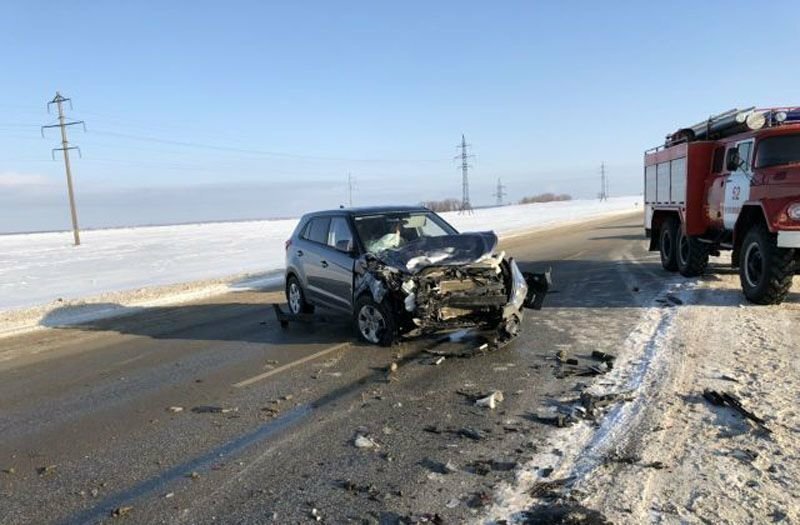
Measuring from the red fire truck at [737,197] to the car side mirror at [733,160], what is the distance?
0.02 metres

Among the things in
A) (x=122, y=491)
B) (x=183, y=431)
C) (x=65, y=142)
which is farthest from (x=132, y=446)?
(x=65, y=142)

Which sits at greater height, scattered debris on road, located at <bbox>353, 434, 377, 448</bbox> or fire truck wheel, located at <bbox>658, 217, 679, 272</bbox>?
fire truck wheel, located at <bbox>658, 217, 679, 272</bbox>

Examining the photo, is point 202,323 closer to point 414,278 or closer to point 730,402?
point 414,278

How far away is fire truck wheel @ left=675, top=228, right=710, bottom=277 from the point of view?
41.8ft

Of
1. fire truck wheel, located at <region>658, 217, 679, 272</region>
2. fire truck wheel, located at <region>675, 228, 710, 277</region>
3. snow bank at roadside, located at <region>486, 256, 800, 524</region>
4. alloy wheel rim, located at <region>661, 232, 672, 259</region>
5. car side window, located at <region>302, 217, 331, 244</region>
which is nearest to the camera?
snow bank at roadside, located at <region>486, 256, 800, 524</region>

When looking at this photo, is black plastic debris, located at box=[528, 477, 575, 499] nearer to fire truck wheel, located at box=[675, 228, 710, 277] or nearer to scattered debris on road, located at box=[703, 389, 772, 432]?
scattered debris on road, located at box=[703, 389, 772, 432]

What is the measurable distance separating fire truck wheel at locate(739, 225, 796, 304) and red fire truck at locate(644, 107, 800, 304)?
0.04 feet

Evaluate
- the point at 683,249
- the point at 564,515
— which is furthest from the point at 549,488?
the point at 683,249

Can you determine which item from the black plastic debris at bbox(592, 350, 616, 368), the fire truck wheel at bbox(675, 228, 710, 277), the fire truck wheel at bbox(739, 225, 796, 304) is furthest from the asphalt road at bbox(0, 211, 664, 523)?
the fire truck wheel at bbox(675, 228, 710, 277)

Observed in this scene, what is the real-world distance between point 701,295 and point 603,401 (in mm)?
6223

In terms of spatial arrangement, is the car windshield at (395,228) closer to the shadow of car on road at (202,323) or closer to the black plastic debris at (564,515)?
the shadow of car on road at (202,323)

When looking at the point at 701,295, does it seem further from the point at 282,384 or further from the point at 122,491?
the point at 122,491

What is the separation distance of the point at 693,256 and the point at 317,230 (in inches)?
294

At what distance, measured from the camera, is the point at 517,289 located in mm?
7672
